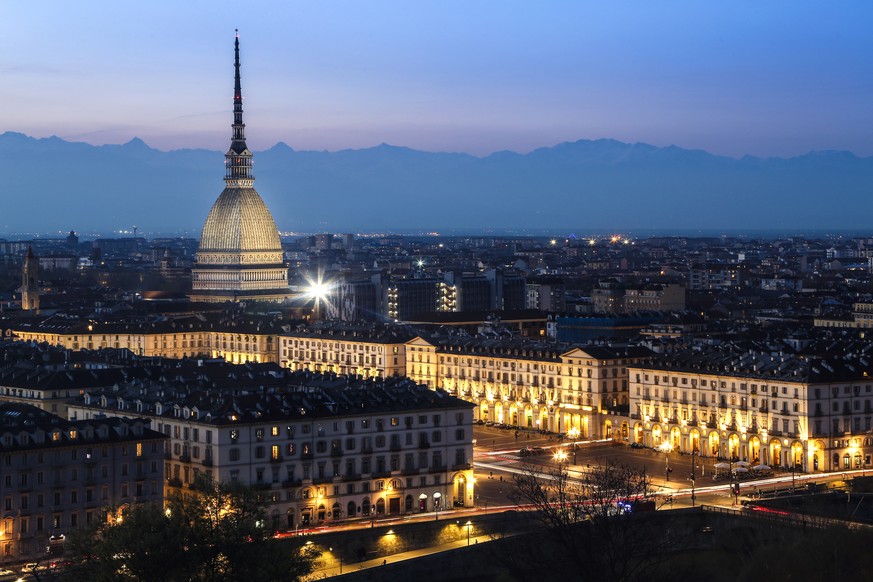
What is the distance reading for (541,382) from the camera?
3713 inches

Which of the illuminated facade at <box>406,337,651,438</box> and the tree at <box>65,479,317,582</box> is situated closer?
the tree at <box>65,479,317,582</box>

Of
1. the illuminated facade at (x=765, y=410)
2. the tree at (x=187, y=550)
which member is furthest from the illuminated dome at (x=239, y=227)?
the tree at (x=187, y=550)

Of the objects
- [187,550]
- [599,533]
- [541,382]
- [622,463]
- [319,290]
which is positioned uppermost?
[319,290]

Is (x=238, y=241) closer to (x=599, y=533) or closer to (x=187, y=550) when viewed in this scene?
(x=599, y=533)

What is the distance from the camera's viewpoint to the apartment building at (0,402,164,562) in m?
58.2

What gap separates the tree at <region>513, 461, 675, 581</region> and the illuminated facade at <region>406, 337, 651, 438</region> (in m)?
23.9

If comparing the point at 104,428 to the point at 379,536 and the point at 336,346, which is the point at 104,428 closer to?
the point at 379,536

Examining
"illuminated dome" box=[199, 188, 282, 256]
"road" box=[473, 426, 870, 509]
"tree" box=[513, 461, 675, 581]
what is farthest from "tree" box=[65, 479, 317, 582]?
"illuminated dome" box=[199, 188, 282, 256]

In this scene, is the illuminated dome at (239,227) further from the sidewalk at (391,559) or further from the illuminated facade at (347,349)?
the sidewalk at (391,559)

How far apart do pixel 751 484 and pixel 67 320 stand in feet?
224

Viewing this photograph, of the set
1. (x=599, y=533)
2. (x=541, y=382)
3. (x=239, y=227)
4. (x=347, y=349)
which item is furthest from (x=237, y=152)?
(x=599, y=533)

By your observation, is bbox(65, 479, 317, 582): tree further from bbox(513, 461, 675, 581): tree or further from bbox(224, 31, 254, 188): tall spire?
bbox(224, 31, 254, 188): tall spire

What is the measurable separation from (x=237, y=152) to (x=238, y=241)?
8.13 meters

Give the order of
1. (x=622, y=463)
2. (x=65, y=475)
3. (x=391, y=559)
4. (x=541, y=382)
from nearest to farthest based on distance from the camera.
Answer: (x=391, y=559) → (x=65, y=475) → (x=622, y=463) → (x=541, y=382)
